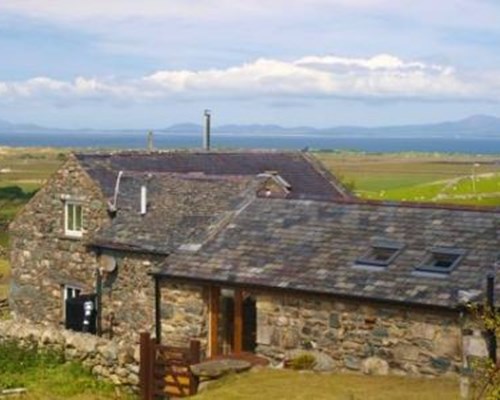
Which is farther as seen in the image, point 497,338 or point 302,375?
point 302,375

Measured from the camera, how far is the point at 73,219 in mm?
27766

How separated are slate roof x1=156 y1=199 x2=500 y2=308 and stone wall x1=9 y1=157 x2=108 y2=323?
476 cm

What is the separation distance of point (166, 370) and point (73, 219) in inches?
372

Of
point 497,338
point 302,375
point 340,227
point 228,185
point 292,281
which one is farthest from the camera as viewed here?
point 228,185

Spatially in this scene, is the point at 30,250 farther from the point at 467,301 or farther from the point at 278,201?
the point at 467,301

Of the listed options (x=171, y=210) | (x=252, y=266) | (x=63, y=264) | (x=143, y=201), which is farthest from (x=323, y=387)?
(x=63, y=264)

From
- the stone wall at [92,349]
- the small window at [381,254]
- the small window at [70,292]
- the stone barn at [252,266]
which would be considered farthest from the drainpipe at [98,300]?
the small window at [381,254]

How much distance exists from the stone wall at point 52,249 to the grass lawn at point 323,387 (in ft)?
30.7

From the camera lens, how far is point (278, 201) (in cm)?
2414

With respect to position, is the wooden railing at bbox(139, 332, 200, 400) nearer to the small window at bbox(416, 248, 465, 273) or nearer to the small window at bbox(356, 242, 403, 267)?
the small window at bbox(356, 242, 403, 267)

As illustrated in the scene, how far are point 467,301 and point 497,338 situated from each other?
84 centimetres

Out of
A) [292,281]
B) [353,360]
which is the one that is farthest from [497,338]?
[292,281]

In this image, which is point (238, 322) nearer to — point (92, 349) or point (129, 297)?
point (92, 349)

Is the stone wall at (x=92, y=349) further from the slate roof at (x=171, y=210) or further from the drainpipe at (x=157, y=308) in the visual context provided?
the slate roof at (x=171, y=210)
